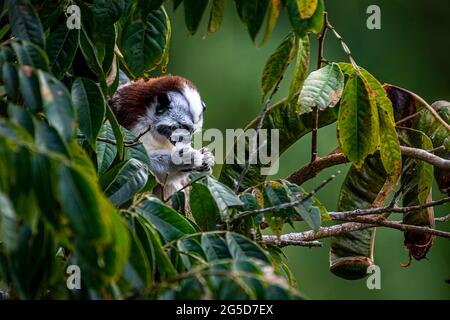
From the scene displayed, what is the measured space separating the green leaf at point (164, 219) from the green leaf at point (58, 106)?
1.08ft

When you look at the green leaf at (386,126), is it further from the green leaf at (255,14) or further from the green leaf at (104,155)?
the green leaf at (104,155)

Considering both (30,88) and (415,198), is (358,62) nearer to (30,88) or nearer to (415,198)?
(415,198)

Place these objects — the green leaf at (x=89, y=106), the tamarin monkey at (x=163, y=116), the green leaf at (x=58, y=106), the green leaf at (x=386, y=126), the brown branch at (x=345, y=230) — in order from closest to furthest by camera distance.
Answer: the green leaf at (x=58, y=106)
the green leaf at (x=89, y=106)
the green leaf at (x=386, y=126)
the brown branch at (x=345, y=230)
the tamarin monkey at (x=163, y=116)

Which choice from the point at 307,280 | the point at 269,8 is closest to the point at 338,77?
the point at 269,8

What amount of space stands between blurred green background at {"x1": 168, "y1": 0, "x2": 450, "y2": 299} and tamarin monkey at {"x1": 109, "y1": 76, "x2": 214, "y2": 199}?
225 centimetres

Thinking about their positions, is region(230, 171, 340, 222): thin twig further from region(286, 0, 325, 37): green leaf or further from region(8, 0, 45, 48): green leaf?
region(8, 0, 45, 48): green leaf

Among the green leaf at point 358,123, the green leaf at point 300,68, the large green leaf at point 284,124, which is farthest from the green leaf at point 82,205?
the large green leaf at point 284,124

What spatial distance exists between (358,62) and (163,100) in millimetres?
2887

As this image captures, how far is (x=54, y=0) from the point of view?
1729mm

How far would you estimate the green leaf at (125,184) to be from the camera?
152cm

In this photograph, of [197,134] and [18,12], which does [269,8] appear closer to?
[18,12]

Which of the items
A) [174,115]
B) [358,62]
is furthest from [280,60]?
[358,62]

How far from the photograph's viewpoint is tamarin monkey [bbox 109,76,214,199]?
2896 millimetres
